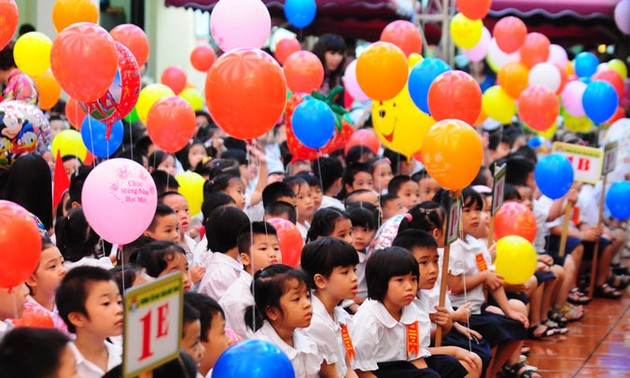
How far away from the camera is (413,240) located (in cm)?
480

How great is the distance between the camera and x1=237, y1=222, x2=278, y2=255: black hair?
4613 mm

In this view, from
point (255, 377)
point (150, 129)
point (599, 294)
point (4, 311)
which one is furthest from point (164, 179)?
point (599, 294)

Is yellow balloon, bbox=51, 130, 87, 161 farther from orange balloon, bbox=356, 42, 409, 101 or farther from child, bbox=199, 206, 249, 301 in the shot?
child, bbox=199, 206, 249, 301

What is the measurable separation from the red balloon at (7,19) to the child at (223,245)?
1400 millimetres

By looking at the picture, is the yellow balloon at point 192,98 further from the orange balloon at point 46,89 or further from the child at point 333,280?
the child at point 333,280

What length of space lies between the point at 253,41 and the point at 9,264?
257cm

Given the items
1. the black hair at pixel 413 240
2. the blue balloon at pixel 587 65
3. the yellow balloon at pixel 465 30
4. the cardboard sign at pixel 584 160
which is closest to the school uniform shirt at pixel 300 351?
the black hair at pixel 413 240

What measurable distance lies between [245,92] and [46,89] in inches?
124

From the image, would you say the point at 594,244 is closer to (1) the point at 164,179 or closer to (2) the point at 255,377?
(1) the point at 164,179

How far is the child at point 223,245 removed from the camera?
475cm

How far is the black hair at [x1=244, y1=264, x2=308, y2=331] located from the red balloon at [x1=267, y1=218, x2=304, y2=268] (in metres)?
1.02

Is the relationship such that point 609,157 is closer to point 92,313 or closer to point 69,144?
point 69,144

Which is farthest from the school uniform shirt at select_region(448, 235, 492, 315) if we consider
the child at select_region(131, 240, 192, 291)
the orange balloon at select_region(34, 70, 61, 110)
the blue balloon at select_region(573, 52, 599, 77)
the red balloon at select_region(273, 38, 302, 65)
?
the blue balloon at select_region(573, 52, 599, 77)

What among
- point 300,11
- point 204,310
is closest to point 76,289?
point 204,310
